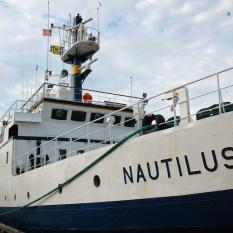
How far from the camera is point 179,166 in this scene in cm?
660

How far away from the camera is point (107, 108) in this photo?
15.8m

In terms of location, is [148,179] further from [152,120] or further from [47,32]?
[47,32]

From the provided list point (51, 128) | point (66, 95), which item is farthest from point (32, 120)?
point (66, 95)

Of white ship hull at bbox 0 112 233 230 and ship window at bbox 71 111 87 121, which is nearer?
white ship hull at bbox 0 112 233 230

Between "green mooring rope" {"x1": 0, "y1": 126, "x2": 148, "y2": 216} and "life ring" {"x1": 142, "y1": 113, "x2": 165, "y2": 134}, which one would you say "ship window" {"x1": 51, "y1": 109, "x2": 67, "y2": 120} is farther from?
"life ring" {"x1": 142, "y1": 113, "x2": 165, "y2": 134}

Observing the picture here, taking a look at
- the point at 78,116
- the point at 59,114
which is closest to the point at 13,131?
the point at 59,114

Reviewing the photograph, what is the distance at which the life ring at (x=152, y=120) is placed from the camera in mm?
7508

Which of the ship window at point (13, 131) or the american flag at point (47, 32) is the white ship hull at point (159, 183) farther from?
the american flag at point (47, 32)

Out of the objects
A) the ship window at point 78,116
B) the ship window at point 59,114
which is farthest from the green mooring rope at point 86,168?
the ship window at point 78,116

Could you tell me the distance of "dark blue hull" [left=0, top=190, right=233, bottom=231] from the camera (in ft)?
20.0

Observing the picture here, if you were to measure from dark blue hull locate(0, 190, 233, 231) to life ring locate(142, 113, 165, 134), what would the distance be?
1524mm

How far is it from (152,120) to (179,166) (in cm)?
168

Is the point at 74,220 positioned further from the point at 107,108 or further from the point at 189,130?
the point at 107,108

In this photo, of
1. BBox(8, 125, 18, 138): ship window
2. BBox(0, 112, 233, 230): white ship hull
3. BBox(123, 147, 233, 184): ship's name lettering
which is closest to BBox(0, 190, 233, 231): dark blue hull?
BBox(0, 112, 233, 230): white ship hull
